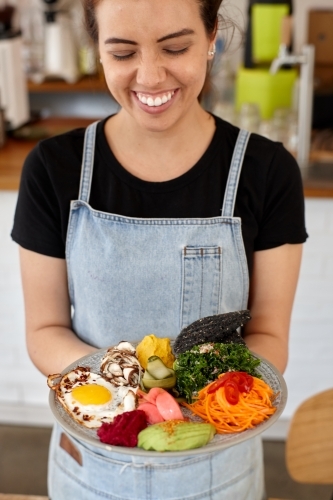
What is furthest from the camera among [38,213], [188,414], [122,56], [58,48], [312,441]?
[58,48]

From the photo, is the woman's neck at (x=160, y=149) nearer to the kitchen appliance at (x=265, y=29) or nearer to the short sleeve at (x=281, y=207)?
the short sleeve at (x=281, y=207)

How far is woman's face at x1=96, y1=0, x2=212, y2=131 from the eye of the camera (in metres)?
1.07

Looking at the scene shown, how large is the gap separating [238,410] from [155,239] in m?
0.45

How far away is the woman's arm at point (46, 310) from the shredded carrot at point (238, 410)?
0.34 meters

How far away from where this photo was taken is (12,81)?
283 cm

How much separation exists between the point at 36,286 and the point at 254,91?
1.78 meters

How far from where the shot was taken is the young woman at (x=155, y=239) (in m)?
1.28

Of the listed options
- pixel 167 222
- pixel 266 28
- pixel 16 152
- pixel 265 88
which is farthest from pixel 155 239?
pixel 266 28

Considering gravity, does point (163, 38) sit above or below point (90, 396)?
above

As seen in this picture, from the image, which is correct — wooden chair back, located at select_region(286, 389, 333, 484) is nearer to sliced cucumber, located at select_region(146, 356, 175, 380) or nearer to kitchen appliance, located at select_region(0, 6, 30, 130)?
sliced cucumber, located at select_region(146, 356, 175, 380)

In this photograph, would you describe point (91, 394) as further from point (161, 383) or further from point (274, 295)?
point (274, 295)

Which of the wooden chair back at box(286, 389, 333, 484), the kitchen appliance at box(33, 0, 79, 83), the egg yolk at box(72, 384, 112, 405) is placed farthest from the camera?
the kitchen appliance at box(33, 0, 79, 83)

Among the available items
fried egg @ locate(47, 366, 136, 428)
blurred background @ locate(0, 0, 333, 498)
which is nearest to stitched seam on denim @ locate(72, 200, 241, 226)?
fried egg @ locate(47, 366, 136, 428)

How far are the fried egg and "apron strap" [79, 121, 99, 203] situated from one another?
1.28ft
